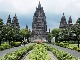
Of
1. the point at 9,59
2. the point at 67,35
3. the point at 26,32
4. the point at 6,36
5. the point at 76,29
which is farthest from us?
the point at 26,32

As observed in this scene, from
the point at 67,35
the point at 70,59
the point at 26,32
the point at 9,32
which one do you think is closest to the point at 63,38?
the point at 67,35

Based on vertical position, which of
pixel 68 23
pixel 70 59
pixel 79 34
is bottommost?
pixel 70 59

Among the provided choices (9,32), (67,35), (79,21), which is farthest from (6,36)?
(67,35)

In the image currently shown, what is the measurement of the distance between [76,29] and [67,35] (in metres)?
37.1

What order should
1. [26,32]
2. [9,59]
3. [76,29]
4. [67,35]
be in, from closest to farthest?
[9,59]
[76,29]
[67,35]
[26,32]

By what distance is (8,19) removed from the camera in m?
196

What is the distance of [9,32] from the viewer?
9019 centimetres

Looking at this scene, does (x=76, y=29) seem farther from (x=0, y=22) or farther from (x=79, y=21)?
(x=0, y=22)

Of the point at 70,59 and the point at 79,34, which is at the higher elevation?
the point at 79,34

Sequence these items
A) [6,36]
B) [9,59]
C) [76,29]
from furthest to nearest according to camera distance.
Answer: [6,36] < [76,29] < [9,59]

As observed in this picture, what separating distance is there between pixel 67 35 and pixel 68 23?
88.3 m

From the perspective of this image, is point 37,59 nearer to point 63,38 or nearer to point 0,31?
point 0,31

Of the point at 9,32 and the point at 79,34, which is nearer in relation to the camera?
the point at 79,34

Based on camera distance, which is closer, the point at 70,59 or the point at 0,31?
the point at 70,59
